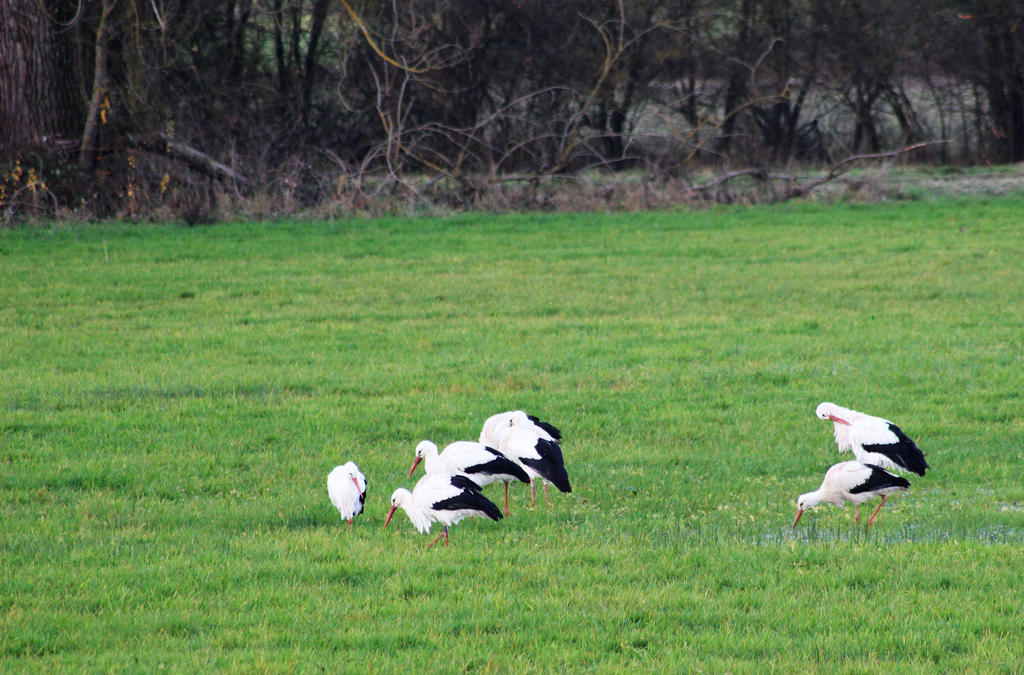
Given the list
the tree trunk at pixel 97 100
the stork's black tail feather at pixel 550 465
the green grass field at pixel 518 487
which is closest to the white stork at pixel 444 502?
the green grass field at pixel 518 487

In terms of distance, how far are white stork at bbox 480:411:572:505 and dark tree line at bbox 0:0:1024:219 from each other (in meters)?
16.3

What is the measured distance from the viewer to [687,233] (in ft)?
70.3

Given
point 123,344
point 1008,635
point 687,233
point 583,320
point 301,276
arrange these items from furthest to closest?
point 687,233, point 301,276, point 583,320, point 123,344, point 1008,635

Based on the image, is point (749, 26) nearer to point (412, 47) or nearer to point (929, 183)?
point (929, 183)

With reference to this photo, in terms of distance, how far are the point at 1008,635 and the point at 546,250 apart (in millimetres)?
14922

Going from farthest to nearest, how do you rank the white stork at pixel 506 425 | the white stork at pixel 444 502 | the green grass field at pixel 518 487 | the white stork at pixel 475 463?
the white stork at pixel 506 425, the white stork at pixel 475 463, the white stork at pixel 444 502, the green grass field at pixel 518 487

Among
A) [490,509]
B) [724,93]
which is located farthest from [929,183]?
[490,509]

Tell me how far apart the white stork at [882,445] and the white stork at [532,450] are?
74.9 inches

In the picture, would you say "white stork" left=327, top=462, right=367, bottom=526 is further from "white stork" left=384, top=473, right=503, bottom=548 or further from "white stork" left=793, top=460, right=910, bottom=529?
"white stork" left=793, top=460, right=910, bottom=529

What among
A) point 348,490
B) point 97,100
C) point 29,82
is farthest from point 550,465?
point 29,82

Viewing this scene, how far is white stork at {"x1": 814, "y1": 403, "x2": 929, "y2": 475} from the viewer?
7.27 m

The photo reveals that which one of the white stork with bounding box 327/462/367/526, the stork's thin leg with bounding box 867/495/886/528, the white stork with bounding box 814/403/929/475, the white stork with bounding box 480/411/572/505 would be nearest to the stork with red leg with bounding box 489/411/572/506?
the white stork with bounding box 480/411/572/505

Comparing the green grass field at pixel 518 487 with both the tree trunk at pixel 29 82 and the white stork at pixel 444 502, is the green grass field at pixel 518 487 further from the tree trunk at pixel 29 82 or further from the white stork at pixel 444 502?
the tree trunk at pixel 29 82

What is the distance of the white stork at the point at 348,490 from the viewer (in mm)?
6680
